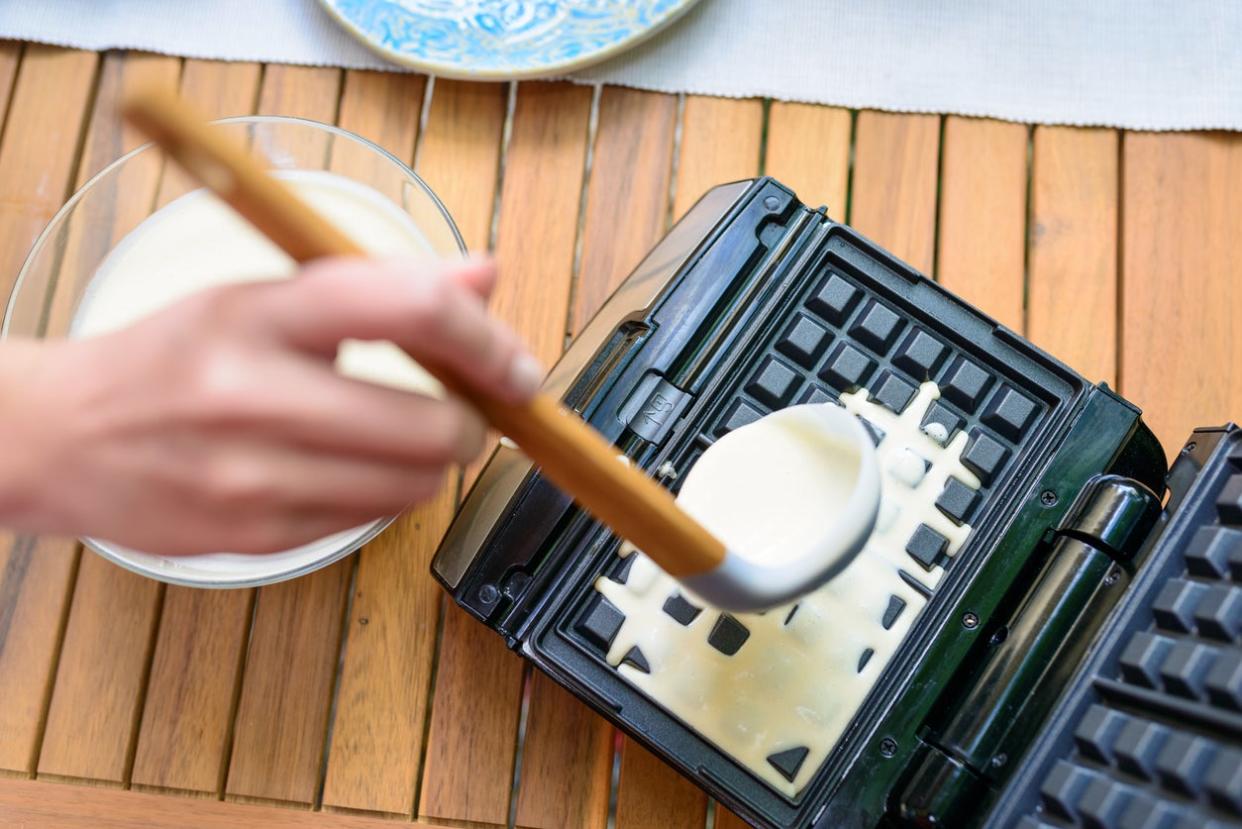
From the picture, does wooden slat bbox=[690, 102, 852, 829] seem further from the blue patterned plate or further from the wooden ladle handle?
the wooden ladle handle

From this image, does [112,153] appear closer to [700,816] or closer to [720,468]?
[720,468]

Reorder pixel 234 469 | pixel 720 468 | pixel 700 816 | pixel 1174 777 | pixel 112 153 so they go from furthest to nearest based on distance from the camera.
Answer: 1. pixel 112 153
2. pixel 700 816
3. pixel 720 468
4. pixel 1174 777
5. pixel 234 469

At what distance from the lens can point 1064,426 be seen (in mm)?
892

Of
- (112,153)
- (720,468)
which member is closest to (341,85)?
(112,153)

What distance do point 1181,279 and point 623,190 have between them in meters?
0.58

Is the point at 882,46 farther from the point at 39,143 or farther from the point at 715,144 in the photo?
the point at 39,143

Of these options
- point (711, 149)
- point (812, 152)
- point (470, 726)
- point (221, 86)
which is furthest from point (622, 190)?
point (470, 726)

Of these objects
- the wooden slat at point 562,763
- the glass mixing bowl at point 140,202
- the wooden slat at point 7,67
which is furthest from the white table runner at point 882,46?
the wooden slat at point 562,763

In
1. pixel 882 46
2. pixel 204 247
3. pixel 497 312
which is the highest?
pixel 882 46

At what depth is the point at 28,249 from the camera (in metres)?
1.12

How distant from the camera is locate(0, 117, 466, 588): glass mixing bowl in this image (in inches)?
39.9

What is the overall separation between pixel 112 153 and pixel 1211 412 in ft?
3.78

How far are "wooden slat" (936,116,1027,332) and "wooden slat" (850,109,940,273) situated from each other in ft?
0.05

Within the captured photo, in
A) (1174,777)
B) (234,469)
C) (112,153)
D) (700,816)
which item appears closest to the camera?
(234,469)
